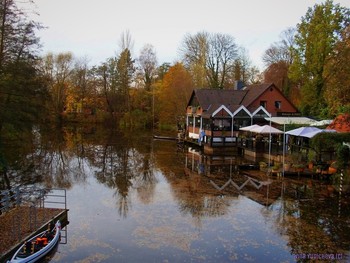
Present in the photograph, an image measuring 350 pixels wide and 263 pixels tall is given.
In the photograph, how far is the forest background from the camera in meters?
17.7

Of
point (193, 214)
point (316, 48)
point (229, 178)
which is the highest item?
point (316, 48)

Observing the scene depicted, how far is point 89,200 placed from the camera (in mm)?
15547

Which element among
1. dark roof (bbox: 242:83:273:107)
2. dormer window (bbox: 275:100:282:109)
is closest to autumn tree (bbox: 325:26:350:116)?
dark roof (bbox: 242:83:273:107)

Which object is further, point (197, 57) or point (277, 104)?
point (197, 57)

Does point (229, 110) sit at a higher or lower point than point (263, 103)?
lower

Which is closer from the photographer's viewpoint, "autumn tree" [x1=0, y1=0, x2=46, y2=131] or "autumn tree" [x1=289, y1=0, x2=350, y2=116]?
Result: "autumn tree" [x1=0, y1=0, x2=46, y2=131]

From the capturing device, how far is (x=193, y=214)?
540 inches

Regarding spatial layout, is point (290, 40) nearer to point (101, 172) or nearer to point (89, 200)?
point (101, 172)

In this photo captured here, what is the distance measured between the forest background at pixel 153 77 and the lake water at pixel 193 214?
5355 mm

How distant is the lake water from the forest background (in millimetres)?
5355

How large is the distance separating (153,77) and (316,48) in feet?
113

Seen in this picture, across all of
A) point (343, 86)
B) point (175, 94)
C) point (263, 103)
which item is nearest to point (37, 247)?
point (343, 86)

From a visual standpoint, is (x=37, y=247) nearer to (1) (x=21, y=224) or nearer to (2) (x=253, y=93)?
(1) (x=21, y=224)

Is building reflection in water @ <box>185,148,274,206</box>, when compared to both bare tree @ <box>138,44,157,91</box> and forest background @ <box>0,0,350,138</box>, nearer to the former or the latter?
forest background @ <box>0,0,350,138</box>
